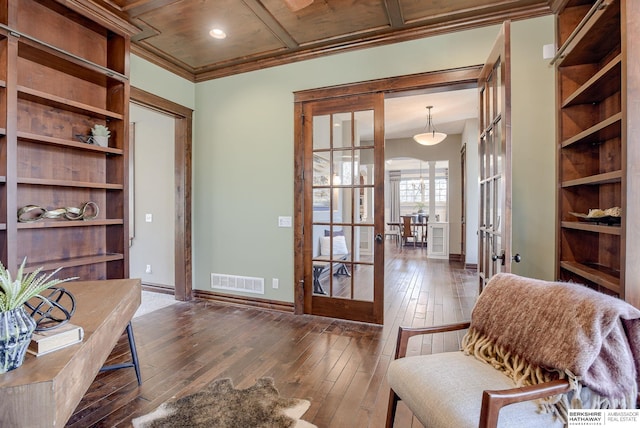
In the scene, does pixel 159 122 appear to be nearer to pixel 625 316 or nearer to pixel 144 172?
pixel 144 172

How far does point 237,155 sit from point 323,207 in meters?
1.30

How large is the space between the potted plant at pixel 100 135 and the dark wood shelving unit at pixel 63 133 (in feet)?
0.28

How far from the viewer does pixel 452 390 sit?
4.13 feet

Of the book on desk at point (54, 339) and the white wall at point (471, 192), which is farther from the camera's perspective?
the white wall at point (471, 192)

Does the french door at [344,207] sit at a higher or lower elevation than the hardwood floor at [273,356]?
higher

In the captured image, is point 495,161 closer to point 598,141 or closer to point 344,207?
point 598,141

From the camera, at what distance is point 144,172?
15.2ft

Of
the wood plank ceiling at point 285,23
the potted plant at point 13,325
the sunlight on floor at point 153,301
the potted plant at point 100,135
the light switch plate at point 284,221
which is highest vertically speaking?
the wood plank ceiling at point 285,23

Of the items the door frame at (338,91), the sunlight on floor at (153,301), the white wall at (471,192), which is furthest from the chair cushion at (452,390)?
the white wall at (471,192)

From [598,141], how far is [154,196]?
4.90 meters

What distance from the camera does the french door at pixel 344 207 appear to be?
129 inches

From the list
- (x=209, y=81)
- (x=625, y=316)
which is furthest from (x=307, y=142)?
(x=625, y=316)

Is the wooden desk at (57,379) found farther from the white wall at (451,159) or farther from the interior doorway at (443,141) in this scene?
the white wall at (451,159)

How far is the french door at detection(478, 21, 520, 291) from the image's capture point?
1.96m
